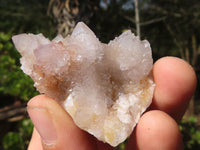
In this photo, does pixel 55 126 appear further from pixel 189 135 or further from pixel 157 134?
pixel 189 135

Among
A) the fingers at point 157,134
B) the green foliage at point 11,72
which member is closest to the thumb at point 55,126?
the fingers at point 157,134

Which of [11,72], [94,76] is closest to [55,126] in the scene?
[94,76]

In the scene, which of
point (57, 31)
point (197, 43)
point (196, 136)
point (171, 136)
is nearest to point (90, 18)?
point (57, 31)

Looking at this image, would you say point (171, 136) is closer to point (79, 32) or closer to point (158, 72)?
point (158, 72)

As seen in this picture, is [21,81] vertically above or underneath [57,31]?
underneath

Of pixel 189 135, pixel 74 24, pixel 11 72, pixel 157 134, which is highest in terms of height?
pixel 74 24

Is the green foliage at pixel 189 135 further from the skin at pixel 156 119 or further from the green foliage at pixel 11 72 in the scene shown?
the green foliage at pixel 11 72

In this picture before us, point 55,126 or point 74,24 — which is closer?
point 55,126
